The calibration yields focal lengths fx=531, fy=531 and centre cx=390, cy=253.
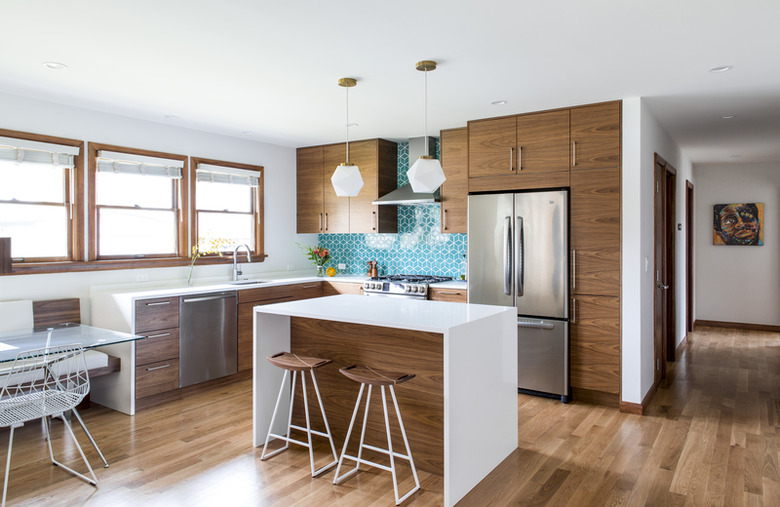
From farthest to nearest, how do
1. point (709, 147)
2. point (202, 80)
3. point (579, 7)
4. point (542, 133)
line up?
point (709, 147)
point (542, 133)
point (202, 80)
point (579, 7)

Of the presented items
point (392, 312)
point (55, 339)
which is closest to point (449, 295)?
point (392, 312)

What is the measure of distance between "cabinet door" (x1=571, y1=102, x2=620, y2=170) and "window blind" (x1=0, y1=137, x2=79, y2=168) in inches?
162

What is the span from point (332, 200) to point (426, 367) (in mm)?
3512

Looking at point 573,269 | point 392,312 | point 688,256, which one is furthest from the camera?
point 688,256

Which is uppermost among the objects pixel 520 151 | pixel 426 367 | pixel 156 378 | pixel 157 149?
pixel 157 149

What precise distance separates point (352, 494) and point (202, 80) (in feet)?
9.29

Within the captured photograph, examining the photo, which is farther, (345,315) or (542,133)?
(542,133)

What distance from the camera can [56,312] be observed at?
423 centimetres

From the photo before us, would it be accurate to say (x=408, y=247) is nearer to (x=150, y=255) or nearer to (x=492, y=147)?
(x=492, y=147)

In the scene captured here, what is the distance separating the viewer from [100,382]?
434 centimetres

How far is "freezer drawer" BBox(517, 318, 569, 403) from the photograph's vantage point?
436 centimetres

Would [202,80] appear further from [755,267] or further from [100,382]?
[755,267]

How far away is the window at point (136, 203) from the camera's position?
4.62m

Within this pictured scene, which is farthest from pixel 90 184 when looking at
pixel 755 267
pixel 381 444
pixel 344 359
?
pixel 755 267
